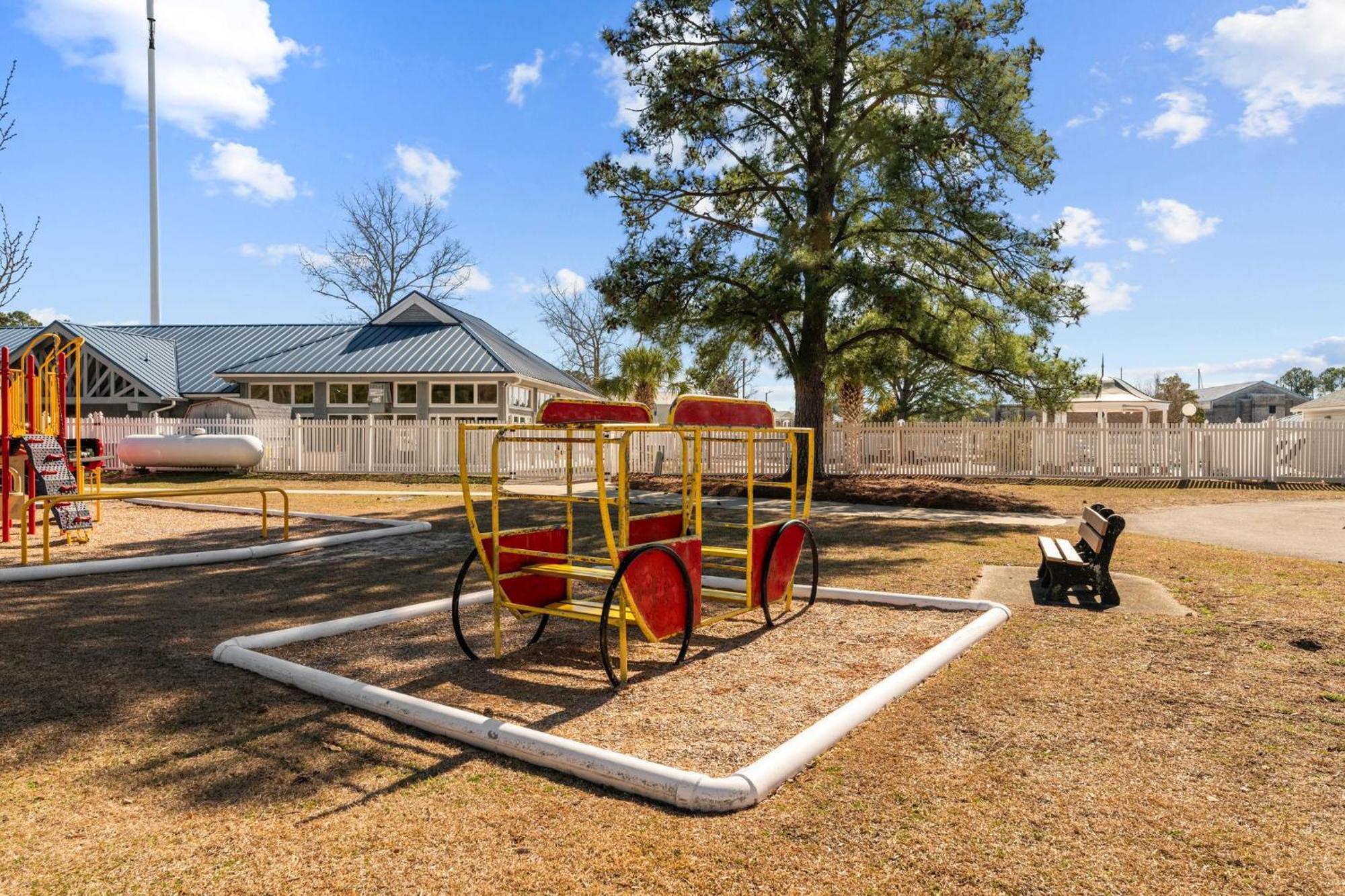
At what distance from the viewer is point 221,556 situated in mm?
10234

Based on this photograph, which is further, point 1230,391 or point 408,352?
point 1230,391

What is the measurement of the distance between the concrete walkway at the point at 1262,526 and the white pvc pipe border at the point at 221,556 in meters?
11.0

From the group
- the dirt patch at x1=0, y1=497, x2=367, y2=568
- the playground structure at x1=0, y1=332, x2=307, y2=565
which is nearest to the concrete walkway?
the dirt patch at x1=0, y1=497, x2=367, y2=568

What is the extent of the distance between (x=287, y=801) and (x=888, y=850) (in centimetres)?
239

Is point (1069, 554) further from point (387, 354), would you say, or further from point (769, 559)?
point (387, 354)

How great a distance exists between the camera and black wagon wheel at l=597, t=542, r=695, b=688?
512 cm

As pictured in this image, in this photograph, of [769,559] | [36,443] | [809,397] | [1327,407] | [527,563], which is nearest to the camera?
[527,563]

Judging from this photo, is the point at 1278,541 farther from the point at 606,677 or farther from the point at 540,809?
the point at 540,809

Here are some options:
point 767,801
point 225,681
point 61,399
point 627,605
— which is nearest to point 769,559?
point 627,605

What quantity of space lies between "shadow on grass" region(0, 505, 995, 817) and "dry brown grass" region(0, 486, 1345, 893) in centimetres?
2

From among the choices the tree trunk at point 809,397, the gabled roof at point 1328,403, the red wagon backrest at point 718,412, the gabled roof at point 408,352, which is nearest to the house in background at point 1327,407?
the gabled roof at point 1328,403

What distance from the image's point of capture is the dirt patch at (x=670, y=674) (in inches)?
178

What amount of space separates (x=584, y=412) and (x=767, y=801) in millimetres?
3074

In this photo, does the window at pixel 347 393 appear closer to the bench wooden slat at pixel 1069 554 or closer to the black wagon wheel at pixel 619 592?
the bench wooden slat at pixel 1069 554
